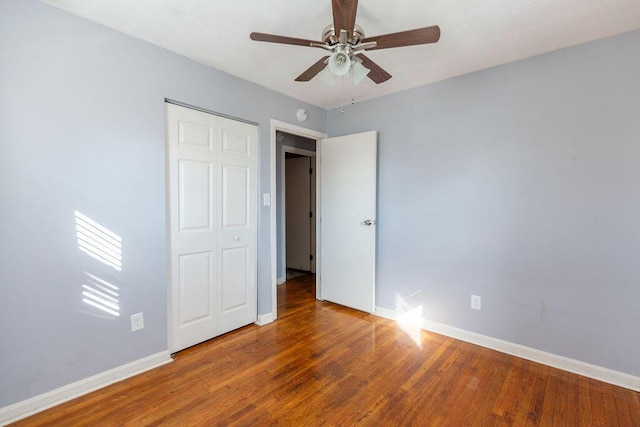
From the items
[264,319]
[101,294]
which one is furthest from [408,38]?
[264,319]

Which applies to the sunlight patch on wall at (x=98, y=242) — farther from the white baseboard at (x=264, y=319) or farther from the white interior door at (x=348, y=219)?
the white interior door at (x=348, y=219)

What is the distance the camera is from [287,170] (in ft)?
17.7

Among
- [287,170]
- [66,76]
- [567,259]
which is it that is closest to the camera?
[66,76]

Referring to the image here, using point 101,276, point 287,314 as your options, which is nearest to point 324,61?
point 101,276

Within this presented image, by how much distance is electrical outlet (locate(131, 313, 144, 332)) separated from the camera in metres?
2.04

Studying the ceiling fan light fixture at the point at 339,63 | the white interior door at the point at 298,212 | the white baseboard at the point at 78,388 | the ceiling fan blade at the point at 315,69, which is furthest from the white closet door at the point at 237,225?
the white interior door at the point at 298,212

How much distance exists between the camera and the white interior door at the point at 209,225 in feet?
7.57

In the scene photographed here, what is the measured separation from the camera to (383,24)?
6.01 ft

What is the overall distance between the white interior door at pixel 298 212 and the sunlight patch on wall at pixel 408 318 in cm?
235

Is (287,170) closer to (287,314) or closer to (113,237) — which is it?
(287,314)

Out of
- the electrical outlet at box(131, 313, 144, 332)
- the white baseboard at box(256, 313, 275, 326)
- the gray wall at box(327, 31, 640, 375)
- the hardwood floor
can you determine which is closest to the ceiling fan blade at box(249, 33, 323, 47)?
the gray wall at box(327, 31, 640, 375)

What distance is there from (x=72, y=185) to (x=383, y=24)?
7.30ft

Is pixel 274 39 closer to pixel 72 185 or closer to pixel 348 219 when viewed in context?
pixel 72 185

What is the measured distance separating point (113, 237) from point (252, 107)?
165 centimetres
